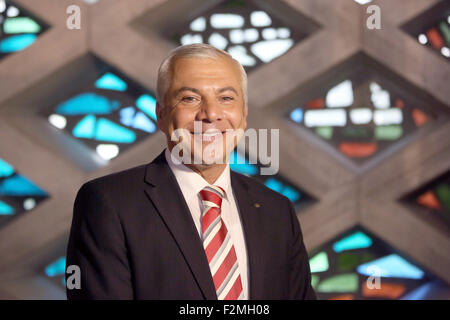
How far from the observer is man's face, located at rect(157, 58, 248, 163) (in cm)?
102

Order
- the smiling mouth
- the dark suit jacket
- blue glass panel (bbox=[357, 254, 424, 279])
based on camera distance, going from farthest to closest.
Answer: blue glass panel (bbox=[357, 254, 424, 279]) → the smiling mouth → the dark suit jacket

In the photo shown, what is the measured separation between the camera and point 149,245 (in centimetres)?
95

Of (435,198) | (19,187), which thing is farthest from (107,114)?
(435,198)

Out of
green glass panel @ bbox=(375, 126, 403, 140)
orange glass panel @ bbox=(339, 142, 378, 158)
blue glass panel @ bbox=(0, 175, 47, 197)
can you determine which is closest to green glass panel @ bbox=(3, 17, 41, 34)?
blue glass panel @ bbox=(0, 175, 47, 197)

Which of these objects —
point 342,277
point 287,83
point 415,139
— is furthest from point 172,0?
point 342,277

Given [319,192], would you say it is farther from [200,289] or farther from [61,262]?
[200,289]

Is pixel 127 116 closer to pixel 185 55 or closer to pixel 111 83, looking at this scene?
pixel 111 83

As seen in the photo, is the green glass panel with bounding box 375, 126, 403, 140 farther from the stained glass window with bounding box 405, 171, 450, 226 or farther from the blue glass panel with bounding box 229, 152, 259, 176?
the blue glass panel with bounding box 229, 152, 259, 176

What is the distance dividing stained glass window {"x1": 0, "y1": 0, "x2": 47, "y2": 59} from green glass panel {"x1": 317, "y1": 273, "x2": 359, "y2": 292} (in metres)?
1.46

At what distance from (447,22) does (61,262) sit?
5.76ft

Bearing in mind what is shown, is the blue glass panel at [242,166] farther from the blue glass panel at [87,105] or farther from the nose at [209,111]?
the nose at [209,111]

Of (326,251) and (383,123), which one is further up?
(383,123)
